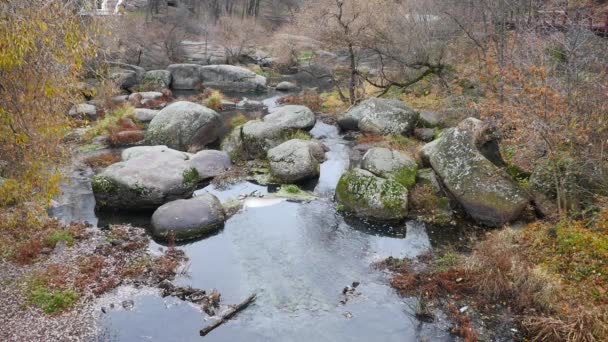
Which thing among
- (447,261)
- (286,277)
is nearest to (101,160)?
(286,277)

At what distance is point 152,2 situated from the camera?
2594 inches

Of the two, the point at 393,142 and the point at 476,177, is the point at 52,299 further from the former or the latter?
the point at 393,142

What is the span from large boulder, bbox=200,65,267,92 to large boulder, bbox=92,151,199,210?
2729 centimetres

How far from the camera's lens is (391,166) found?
58.7 ft

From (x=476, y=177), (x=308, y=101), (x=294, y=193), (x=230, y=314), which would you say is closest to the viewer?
(x=230, y=314)

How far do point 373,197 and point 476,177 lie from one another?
11.1ft

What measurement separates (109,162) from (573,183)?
59.8 ft

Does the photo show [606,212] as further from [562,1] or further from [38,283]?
[562,1]

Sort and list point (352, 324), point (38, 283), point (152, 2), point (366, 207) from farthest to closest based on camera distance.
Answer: point (152, 2), point (366, 207), point (38, 283), point (352, 324)

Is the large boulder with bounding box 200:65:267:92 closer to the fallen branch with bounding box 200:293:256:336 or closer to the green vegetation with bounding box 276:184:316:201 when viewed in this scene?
the green vegetation with bounding box 276:184:316:201

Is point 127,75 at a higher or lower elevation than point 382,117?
lower

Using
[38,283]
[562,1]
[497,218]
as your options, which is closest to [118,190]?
[38,283]

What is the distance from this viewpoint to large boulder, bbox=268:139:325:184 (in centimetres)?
1945

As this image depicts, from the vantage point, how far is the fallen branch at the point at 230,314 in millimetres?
10648
